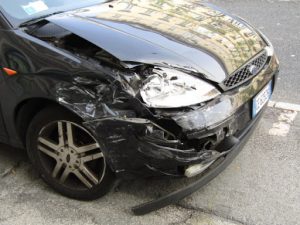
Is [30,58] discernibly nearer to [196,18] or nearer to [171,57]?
[171,57]

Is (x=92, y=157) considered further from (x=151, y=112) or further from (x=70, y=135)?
(x=151, y=112)

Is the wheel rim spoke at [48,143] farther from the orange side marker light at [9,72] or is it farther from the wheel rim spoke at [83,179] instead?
the orange side marker light at [9,72]

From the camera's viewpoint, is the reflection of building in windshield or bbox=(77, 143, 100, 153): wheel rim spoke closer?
bbox=(77, 143, 100, 153): wheel rim spoke

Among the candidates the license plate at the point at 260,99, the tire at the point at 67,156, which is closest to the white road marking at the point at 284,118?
the license plate at the point at 260,99

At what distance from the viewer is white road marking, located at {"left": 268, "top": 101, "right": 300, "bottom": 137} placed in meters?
3.93

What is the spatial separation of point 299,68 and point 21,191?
353 centimetres

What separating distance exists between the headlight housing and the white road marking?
55.8 inches

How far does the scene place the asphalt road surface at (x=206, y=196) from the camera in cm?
294

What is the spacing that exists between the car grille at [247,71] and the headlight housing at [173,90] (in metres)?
0.18

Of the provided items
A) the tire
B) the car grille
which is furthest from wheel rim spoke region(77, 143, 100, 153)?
the car grille

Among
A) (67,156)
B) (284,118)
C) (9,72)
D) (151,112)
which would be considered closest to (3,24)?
(9,72)

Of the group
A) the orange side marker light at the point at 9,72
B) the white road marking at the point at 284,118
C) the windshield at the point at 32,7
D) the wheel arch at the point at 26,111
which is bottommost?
the white road marking at the point at 284,118

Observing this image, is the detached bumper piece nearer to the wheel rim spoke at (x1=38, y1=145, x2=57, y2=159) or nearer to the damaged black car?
the damaged black car

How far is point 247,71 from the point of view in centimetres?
305
